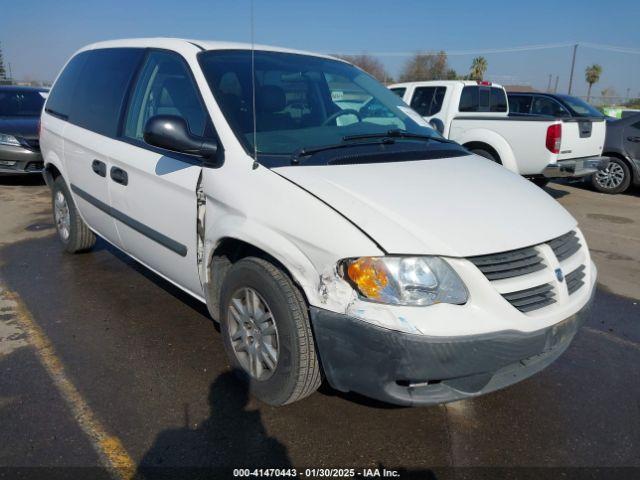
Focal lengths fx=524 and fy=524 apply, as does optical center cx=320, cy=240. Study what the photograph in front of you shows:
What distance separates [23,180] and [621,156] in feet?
35.9

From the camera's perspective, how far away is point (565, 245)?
2717 millimetres

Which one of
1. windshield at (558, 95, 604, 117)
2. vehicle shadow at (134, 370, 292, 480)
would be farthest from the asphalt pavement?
windshield at (558, 95, 604, 117)

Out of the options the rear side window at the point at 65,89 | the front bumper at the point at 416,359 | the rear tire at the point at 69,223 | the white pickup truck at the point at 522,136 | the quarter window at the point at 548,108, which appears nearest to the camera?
the front bumper at the point at 416,359

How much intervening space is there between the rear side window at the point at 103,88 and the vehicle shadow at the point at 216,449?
2.17 metres

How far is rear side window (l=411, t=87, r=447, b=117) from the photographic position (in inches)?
377

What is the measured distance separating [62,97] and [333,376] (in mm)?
3924

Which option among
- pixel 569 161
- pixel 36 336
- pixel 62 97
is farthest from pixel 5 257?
pixel 569 161

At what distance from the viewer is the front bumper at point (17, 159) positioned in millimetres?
8539

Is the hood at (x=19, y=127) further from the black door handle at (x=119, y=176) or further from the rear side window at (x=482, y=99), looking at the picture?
the rear side window at (x=482, y=99)

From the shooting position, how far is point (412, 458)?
247 centimetres

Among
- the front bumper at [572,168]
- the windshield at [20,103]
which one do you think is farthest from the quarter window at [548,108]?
the windshield at [20,103]

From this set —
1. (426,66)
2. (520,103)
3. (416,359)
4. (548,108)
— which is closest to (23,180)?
(416,359)

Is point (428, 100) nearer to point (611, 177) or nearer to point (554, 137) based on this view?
point (554, 137)

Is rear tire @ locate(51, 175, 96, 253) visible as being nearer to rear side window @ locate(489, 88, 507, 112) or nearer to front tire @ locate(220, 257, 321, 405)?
front tire @ locate(220, 257, 321, 405)
